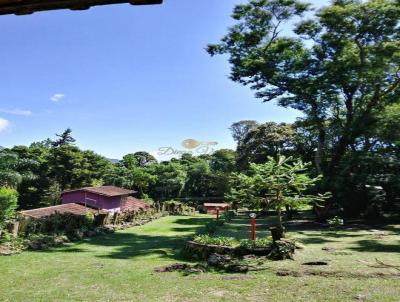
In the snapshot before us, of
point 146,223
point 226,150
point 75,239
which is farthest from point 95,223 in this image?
point 226,150

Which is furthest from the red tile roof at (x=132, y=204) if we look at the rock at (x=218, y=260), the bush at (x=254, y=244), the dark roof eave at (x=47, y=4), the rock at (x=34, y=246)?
the dark roof eave at (x=47, y=4)

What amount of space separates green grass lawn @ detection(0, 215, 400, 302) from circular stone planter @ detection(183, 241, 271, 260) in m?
0.62

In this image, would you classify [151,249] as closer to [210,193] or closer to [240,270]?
[240,270]

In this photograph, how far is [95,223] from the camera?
88.8 ft

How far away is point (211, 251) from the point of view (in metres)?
15.3

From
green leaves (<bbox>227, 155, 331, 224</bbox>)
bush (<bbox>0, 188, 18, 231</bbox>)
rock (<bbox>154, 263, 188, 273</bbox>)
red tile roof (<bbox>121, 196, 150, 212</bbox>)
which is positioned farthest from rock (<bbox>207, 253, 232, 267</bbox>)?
red tile roof (<bbox>121, 196, 150, 212</bbox>)

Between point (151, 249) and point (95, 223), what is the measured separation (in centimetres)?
931

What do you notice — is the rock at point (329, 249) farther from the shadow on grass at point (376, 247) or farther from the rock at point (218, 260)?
the rock at point (218, 260)

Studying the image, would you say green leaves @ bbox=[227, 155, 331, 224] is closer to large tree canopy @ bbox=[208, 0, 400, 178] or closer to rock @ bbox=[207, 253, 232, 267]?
rock @ bbox=[207, 253, 232, 267]

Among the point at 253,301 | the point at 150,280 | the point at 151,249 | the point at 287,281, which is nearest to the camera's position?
the point at 253,301

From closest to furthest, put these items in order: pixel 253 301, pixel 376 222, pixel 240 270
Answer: pixel 253 301 → pixel 240 270 → pixel 376 222

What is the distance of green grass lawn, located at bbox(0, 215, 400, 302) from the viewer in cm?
975

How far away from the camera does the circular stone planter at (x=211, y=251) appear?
14551 mm

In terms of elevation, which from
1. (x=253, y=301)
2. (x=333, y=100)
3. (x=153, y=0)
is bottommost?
(x=253, y=301)
